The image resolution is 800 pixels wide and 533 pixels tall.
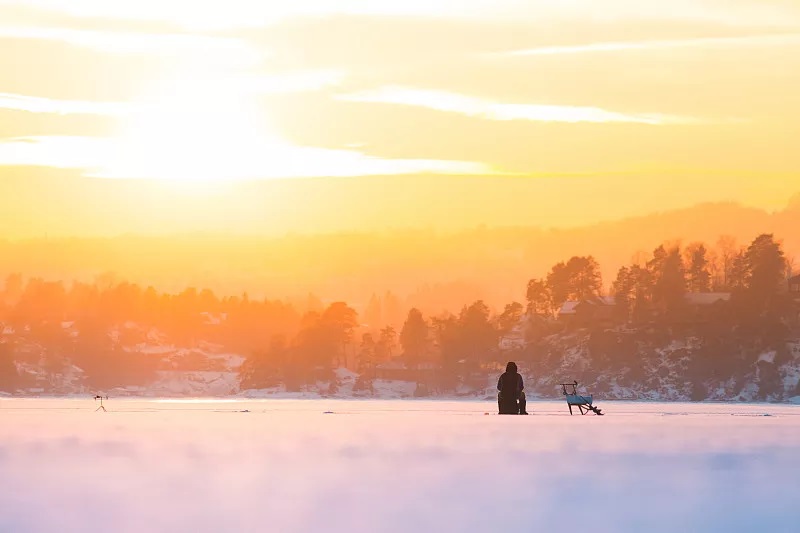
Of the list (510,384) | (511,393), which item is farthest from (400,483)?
(511,393)

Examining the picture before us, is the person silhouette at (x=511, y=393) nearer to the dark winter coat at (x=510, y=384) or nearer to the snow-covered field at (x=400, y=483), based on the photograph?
the dark winter coat at (x=510, y=384)

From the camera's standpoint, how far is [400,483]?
176 ft

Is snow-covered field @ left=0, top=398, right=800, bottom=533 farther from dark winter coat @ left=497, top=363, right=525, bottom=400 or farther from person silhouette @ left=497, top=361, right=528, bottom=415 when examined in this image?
person silhouette @ left=497, top=361, right=528, bottom=415

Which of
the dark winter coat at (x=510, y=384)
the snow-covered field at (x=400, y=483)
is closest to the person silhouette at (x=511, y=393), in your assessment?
the dark winter coat at (x=510, y=384)

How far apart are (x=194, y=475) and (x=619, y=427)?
53.2m

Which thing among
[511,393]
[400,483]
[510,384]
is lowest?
[400,483]

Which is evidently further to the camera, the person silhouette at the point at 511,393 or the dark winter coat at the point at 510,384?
the person silhouette at the point at 511,393

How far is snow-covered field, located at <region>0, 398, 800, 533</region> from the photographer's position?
140ft

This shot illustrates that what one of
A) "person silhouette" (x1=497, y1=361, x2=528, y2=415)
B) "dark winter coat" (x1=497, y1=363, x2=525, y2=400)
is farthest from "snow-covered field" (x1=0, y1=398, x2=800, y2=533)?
"person silhouette" (x1=497, y1=361, x2=528, y2=415)

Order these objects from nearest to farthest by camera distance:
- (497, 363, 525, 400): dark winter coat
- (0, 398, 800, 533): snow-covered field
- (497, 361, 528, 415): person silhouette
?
(0, 398, 800, 533): snow-covered field < (497, 363, 525, 400): dark winter coat < (497, 361, 528, 415): person silhouette

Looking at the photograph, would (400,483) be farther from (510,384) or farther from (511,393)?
(511,393)

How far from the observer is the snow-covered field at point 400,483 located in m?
42.8

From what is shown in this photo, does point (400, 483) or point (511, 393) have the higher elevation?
point (511, 393)

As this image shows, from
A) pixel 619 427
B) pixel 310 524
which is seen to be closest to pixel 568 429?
pixel 619 427
